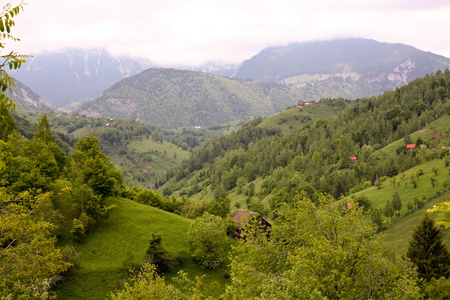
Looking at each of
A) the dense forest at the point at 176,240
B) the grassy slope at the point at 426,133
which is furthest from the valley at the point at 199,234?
the grassy slope at the point at 426,133

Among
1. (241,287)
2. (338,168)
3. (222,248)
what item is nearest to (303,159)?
(338,168)

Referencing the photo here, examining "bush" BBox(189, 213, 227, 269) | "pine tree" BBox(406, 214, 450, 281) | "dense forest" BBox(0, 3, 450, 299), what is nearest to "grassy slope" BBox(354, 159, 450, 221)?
"dense forest" BBox(0, 3, 450, 299)

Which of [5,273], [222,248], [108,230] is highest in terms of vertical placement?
[5,273]

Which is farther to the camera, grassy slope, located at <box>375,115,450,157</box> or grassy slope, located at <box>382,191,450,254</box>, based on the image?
grassy slope, located at <box>375,115,450,157</box>

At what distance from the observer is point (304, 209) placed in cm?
3197

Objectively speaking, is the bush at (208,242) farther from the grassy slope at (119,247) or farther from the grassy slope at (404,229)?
the grassy slope at (404,229)

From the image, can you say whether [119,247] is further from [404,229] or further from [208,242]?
[404,229]

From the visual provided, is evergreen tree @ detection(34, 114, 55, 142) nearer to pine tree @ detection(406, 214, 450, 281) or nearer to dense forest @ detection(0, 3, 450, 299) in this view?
dense forest @ detection(0, 3, 450, 299)

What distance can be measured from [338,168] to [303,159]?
2469 centimetres

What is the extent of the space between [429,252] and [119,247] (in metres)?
51.2

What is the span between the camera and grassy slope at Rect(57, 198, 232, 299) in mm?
47625

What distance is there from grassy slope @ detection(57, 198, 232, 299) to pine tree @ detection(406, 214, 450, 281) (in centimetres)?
3026

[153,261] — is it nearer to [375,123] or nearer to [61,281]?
[61,281]

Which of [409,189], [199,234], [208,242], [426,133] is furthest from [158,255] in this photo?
[426,133]
